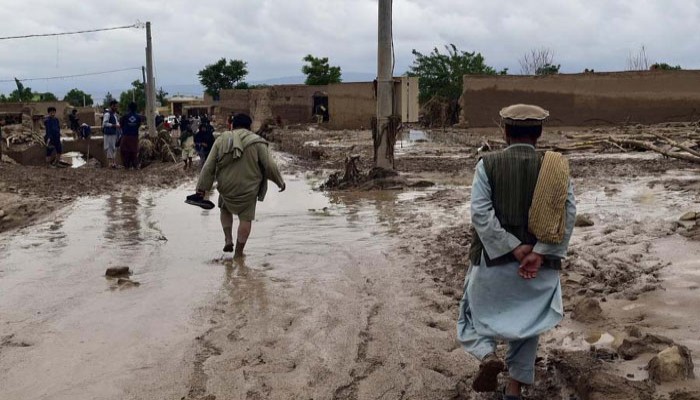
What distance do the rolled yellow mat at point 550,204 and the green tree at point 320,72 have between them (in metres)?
45.5

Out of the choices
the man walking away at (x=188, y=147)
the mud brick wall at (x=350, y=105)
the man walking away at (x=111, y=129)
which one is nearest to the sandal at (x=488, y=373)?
the man walking away at (x=111, y=129)

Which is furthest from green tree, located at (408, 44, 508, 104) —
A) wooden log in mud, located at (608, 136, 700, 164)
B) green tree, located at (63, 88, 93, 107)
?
green tree, located at (63, 88, 93, 107)

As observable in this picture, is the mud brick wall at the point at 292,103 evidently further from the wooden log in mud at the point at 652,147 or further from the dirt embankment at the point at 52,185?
the wooden log in mud at the point at 652,147

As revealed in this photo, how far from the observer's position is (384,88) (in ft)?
39.7

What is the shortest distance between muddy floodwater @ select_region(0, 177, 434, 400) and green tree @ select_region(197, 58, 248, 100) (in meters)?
52.7

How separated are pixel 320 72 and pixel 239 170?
42483 millimetres

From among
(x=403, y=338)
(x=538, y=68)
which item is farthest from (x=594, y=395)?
(x=538, y=68)

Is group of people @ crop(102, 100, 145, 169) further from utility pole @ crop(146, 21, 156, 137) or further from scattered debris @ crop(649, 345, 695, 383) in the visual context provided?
scattered debris @ crop(649, 345, 695, 383)

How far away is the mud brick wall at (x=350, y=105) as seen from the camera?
30.4m

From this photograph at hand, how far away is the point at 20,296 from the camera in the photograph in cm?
571

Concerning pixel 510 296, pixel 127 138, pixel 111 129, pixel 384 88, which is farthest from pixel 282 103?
pixel 510 296

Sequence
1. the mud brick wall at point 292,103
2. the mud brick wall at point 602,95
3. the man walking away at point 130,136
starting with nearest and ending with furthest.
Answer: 1. the man walking away at point 130,136
2. the mud brick wall at point 602,95
3. the mud brick wall at point 292,103

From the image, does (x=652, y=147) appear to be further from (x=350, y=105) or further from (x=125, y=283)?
(x=350, y=105)

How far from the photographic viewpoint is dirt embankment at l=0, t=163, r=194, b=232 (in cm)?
999
